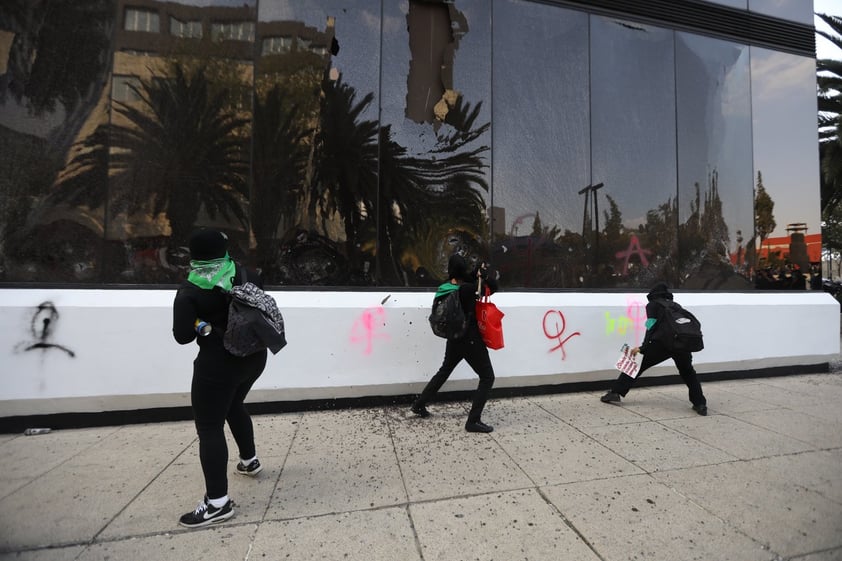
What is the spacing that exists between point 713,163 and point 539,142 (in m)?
3.24

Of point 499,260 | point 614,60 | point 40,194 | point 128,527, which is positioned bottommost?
point 128,527

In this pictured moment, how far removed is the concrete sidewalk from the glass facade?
1889 millimetres

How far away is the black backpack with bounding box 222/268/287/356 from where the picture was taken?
238cm

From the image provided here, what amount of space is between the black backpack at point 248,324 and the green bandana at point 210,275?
66 millimetres

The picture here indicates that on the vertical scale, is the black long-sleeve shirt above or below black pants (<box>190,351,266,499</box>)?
above

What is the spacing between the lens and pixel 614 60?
6223mm

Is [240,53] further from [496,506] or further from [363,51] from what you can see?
[496,506]

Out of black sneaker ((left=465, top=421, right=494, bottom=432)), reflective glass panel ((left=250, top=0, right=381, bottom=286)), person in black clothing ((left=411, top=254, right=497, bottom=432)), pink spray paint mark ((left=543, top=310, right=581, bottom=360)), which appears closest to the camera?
person in black clothing ((left=411, top=254, right=497, bottom=432))

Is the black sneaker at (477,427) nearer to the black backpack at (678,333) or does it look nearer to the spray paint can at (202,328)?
the black backpack at (678,333)

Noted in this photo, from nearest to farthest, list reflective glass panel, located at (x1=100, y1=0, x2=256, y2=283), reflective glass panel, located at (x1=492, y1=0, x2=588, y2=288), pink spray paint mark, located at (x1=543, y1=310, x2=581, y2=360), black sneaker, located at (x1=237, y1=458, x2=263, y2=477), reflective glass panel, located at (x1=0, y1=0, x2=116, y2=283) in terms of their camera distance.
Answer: black sneaker, located at (x1=237, y1=458, x2=263, y2=477), reflective glass panel, located at (x1=0, y1=0, x2=116, y2=283), reflective glass panel, located at (x1=100, y1=0, x2=256, y2=283), pink spray paint mark, located at (x1=543, y1=310, x2=581, y2=360), reflective glass panel, located at (x1=492, y1=0, x2=588, y2=288)

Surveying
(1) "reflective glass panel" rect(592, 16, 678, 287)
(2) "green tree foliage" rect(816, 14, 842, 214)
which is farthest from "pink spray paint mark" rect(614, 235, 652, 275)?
(2) "green tree foliage" rect(816, 14, 842, 214)

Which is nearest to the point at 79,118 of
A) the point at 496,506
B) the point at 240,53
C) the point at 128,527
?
the point at 240,53

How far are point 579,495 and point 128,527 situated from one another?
2.93 m

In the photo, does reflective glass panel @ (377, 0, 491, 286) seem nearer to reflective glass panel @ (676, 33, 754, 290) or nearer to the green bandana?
the green bandana
